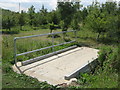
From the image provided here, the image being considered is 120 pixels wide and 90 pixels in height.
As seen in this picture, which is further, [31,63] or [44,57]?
[44,57]

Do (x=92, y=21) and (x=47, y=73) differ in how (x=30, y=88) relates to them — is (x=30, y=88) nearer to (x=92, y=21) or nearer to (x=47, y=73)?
(x=47, y=73)

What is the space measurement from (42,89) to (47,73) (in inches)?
48.3

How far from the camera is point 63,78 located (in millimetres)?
4328

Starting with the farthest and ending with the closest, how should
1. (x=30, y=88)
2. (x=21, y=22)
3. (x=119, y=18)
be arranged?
(x=21, y=22) → (x=119, y=18) → (x=30, y=88)

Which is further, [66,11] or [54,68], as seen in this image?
[66,11]

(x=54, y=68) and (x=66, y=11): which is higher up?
(x=66, y=11)

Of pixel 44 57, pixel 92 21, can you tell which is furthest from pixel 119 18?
pixel 44 57

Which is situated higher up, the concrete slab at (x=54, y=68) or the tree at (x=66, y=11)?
the tree at (x=66, y=11)

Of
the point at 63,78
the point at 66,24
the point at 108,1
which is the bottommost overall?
the point at 63,78

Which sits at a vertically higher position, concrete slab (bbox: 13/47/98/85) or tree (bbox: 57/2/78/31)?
tree (bbox: 57/2/78/31)

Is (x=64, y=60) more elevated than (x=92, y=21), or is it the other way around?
(x=92, y=21)

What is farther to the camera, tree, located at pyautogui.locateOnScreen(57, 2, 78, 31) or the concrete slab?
tree, located at pyautogui.locateOnScreen(57, 2, 78, 31)

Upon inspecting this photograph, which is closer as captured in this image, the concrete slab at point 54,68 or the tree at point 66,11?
the concrete slab at point 54,68

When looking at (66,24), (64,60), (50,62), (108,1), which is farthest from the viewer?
(108,1)
